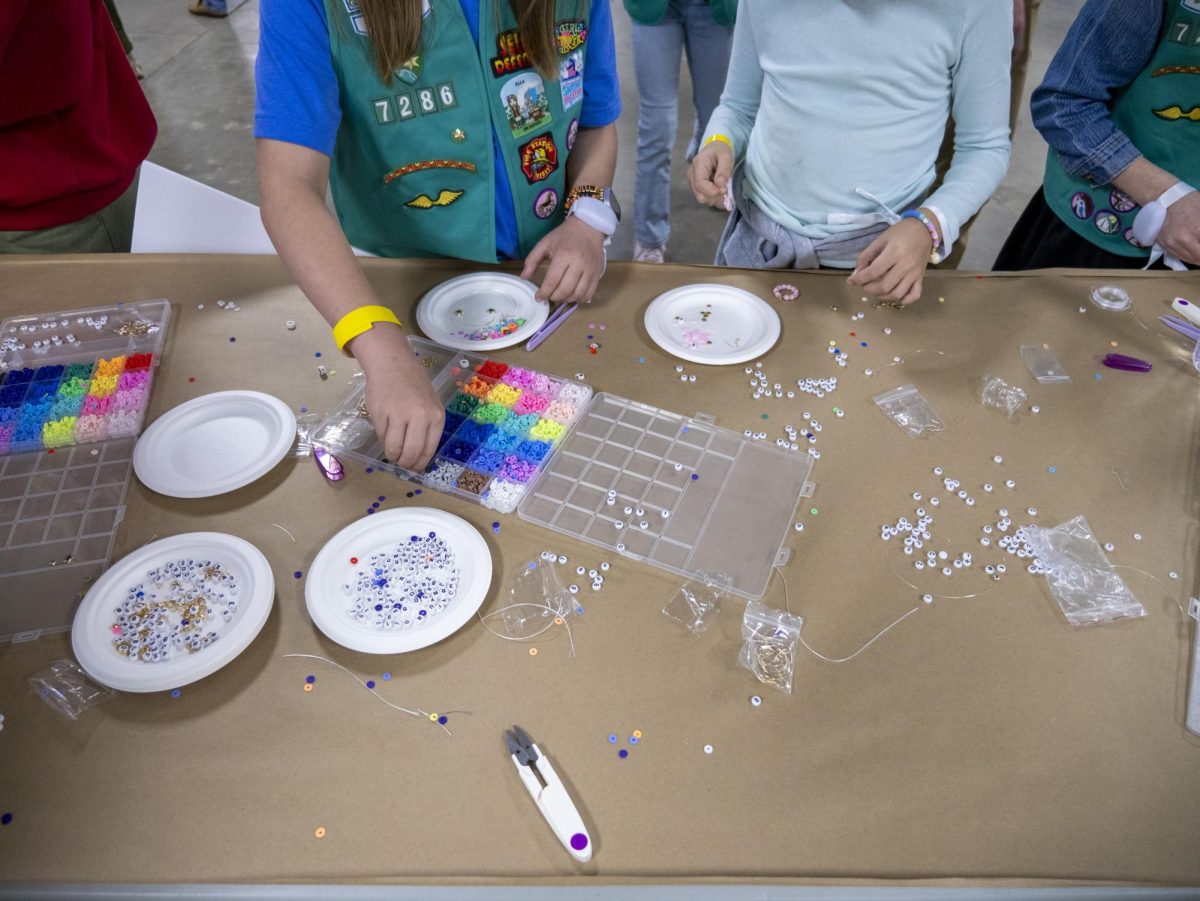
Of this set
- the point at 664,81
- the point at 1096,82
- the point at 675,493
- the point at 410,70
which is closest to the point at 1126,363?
the point at 1096,82

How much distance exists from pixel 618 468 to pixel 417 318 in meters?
0.43

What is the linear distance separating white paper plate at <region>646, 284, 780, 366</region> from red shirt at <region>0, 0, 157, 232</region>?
1.09 metres

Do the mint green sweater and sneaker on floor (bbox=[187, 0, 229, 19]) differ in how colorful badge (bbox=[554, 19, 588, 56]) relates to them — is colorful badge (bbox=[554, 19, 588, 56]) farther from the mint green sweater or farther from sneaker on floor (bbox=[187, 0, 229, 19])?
sneaker on floor (bbox=[187, 0, 229, 19])

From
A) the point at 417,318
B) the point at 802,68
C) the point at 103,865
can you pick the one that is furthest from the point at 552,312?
the point at 103,865

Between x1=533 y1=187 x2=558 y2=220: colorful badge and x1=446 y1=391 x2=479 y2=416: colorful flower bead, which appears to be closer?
x1=446 y1=391 x2=479 y2=416: colorful flower bead

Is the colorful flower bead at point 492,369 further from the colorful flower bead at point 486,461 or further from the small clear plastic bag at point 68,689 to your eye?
the small clear plastic bag at point 68,689

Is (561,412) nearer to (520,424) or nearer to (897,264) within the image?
(520,424)

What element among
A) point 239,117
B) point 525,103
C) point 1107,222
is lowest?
point 239,117

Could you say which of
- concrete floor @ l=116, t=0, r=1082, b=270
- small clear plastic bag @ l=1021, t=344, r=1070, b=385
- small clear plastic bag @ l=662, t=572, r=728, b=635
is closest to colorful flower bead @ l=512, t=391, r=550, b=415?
small clear plastic bag @ l=662, t=572, r=728, b=635

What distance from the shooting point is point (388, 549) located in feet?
2.78

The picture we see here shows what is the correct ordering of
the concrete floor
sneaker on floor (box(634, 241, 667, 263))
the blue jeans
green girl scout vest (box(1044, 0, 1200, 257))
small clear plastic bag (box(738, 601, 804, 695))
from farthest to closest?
the concrete floor
sneaker on floor (box(634, 241, 667, 263))
the blue jeans
green girl scout vest (box(1044, 0, 1200, 257))
small clear plastic bag (box(738, 601, 804, 695))

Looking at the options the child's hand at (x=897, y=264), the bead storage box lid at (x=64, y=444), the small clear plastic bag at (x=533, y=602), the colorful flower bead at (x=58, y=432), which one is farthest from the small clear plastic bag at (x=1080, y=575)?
the colorful flower bead at (x=58, y=432)

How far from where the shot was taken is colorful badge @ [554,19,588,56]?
3.72 feet

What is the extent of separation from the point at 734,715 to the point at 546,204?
3.17 feet
